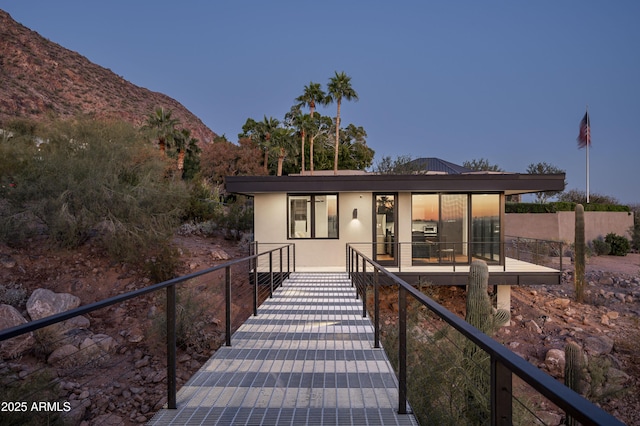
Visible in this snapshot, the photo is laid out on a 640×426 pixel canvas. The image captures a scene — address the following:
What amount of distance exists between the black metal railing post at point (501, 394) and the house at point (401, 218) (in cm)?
907

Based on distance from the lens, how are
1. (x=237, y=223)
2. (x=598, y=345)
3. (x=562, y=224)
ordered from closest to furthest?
(x=598, y=345), (x=237, y=223), (x=562, y=224)

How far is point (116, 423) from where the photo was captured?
5535 mm

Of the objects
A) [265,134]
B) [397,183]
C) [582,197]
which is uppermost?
[265,134]

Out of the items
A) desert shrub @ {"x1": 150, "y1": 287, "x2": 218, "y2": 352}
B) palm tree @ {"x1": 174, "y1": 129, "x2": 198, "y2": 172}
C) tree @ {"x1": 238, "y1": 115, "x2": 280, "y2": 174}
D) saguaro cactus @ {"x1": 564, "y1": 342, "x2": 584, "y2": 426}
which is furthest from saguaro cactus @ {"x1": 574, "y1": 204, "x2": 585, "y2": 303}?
palm tree @ {"x1": 174, "y1": 129, "x2": 198, "y2": 172}

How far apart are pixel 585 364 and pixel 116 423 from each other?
8.83 m

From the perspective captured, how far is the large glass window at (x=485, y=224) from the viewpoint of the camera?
11.6m

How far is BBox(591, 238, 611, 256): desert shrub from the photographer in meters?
21.1

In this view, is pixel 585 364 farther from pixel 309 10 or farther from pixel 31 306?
pixel 309 10

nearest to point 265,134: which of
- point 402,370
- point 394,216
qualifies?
point 394,216

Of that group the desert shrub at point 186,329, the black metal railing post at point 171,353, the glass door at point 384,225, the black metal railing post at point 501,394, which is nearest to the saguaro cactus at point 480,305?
the glass door at point 384,225

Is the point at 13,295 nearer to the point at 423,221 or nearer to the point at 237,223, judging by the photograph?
the point at 237,223

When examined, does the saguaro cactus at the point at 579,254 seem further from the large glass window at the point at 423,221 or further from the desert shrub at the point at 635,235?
the desert shrub at the point at 635,235

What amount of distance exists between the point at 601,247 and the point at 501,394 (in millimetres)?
25287

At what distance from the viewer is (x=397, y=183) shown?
11.3 m
